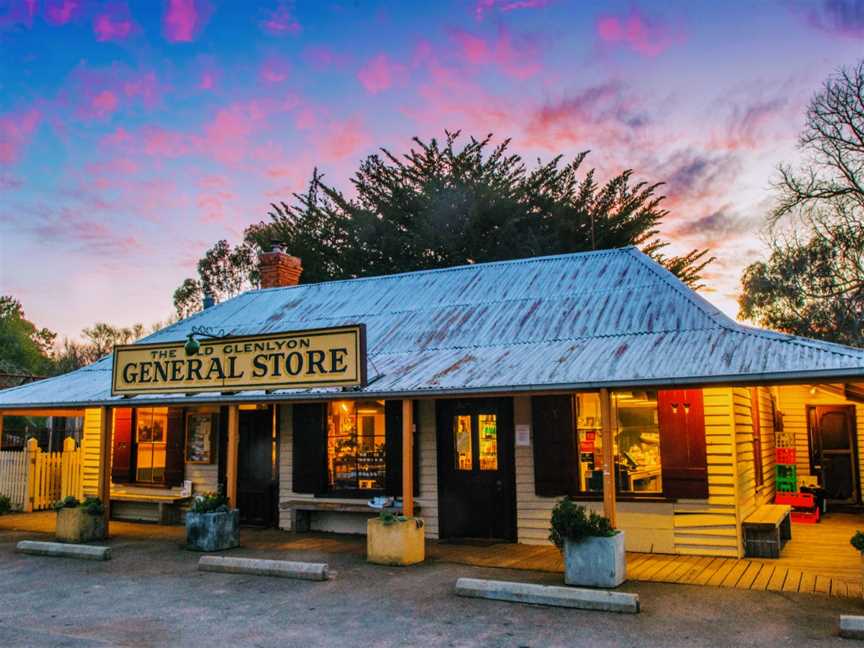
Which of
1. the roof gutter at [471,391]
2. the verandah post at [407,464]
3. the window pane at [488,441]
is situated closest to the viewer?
the roof gutter at [471,391]

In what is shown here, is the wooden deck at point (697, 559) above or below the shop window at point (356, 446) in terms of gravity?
below

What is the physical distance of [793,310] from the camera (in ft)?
89.1

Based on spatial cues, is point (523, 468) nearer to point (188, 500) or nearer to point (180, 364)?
point (180, 364)

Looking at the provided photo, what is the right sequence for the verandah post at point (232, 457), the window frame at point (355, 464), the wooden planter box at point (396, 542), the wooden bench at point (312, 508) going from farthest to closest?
the window frame at point (355, 464), the wooden bench at point (312, 508), the verandah post at point (232, 457), the wooden planter box at point (396, 542)

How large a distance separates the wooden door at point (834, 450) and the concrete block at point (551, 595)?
999cm

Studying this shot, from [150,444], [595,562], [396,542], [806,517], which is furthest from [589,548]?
[150,444]

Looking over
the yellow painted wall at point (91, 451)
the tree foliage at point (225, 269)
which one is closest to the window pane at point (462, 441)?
the yellow painted wall at point (91, 451)

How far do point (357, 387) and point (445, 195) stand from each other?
695 inches

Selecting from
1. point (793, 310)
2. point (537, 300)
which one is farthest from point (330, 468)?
point (793, 310)

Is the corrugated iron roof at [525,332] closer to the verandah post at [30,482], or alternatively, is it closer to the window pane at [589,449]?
the window pane at [589,449]

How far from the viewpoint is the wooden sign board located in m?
9.73

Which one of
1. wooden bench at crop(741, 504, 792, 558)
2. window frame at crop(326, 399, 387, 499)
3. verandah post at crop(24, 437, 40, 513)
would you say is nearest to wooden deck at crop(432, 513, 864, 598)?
wooden bench at crop(741, 504, 792, 558)

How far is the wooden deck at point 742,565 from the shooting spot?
7793 mm

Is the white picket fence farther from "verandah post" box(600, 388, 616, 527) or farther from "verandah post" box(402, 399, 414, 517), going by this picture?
"verandah post" box(600, 388, 616, 527)
